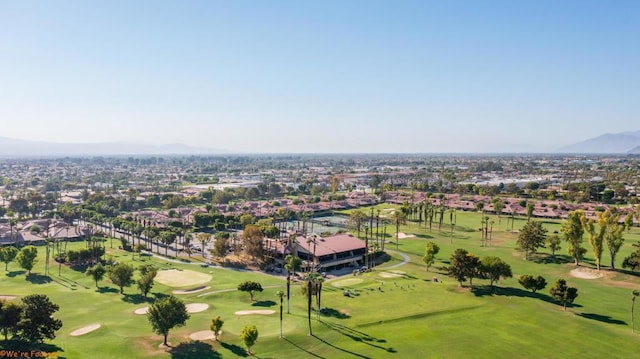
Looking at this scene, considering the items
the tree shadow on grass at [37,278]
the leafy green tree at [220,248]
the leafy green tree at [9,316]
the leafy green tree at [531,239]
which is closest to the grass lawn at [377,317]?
the tree shadow on grass at [37,278]

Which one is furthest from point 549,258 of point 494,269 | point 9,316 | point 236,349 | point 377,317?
point 9,316

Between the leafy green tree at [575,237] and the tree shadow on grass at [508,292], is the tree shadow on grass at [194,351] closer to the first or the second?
the tree shadow on grass at [508,292]

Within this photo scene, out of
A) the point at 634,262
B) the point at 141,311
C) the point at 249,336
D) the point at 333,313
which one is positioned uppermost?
the point at 634,262

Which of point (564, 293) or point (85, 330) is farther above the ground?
point (564, 293)

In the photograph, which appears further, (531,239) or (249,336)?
(531,239)

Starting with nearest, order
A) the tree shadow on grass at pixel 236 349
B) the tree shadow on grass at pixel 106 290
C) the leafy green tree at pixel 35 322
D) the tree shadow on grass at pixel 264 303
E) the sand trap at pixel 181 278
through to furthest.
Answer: the leafy green tree at pixel 35 322
the tree shadow on grass at pixel 236 349
the tree shadow on grass at pixel 264 303
the tree shadow on grass at pixel 106 290
the sand trap at pixel 181 278

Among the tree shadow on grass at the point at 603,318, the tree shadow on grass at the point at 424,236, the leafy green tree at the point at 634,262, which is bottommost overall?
the tree shadow on grass at the point at 424,236

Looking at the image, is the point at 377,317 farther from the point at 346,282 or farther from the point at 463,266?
the point at 463,266

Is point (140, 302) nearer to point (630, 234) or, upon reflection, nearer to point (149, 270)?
point (149, 270)
